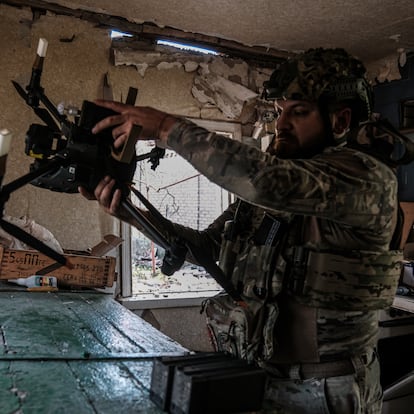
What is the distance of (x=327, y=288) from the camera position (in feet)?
3.42

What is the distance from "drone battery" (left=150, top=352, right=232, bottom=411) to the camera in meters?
0.88

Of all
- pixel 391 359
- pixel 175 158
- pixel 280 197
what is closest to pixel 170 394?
pixel 280 197

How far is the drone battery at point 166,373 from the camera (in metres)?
0.88

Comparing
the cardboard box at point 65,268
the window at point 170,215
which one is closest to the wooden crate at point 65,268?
the cardboard box at point 65,268

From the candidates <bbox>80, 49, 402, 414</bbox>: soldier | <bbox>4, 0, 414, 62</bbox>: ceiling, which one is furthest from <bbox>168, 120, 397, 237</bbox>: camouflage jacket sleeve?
<bbox>4, 0, 414, 62</bbox>: ceiling

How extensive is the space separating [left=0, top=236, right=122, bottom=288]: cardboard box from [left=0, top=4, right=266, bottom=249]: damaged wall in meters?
0.42

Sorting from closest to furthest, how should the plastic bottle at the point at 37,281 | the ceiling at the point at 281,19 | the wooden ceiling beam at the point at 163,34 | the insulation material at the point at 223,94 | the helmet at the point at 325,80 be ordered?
1. the helmet at the point at 325,80
2. the plastic bottle at the point at 37,281
3. the ceiling at the point at 281,19
4. the wooden ceiling beam at the point at 163,34
5. the insulation material at the point at 223,94

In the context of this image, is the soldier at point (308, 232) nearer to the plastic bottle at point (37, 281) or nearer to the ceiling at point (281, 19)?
the plastic bottle at point (37, 281)

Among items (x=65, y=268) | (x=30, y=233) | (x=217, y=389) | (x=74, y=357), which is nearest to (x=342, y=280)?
(x=217, y=389)

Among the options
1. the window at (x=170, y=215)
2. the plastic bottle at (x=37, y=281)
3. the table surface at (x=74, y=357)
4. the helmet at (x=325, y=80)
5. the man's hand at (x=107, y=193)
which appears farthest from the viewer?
the window at (x=170, y=215)

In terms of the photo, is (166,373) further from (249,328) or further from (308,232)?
(308,232)

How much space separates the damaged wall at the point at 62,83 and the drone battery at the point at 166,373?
6.62 ft

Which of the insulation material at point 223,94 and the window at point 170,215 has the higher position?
the insulation material at point 223,94

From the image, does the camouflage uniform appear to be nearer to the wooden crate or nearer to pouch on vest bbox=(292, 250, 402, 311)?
pouch on vest bbox=(292, 250, 402, 311)
